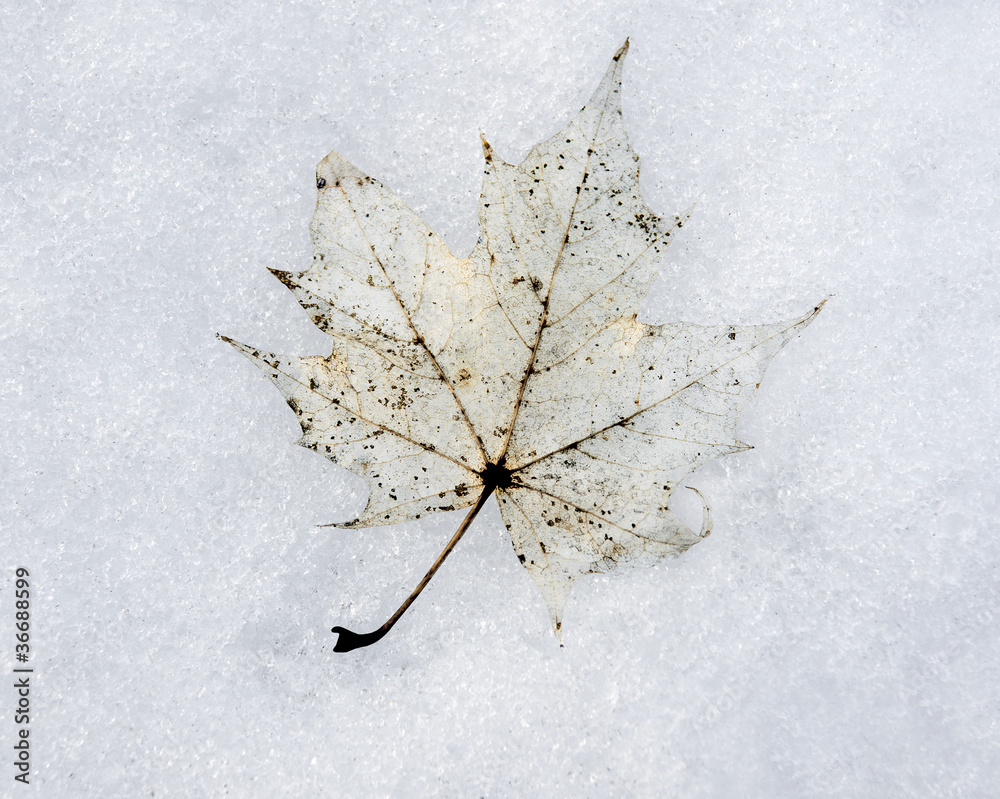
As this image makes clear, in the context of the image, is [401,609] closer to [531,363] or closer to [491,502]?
[491,502]

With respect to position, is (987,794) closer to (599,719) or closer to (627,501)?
(599,719)

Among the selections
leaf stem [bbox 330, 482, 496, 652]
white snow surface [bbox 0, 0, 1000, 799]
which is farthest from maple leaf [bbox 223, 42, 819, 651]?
white snow surface [bbox 0, 0, 1000, 799]

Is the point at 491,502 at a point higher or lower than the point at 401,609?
higher

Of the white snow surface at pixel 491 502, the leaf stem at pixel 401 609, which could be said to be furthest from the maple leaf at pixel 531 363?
Result: the white snow surface at pixel 491 502

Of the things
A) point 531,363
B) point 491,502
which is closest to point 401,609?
point 491,502

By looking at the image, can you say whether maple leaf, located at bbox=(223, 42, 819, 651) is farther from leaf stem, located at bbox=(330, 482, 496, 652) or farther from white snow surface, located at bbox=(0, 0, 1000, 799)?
white snow surface, located at bbox=(0, 0, 1000, 799)

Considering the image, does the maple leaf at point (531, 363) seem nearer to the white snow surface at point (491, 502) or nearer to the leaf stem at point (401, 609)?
the leaf stem at point (401, 609)

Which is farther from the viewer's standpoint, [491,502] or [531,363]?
[491,502]
